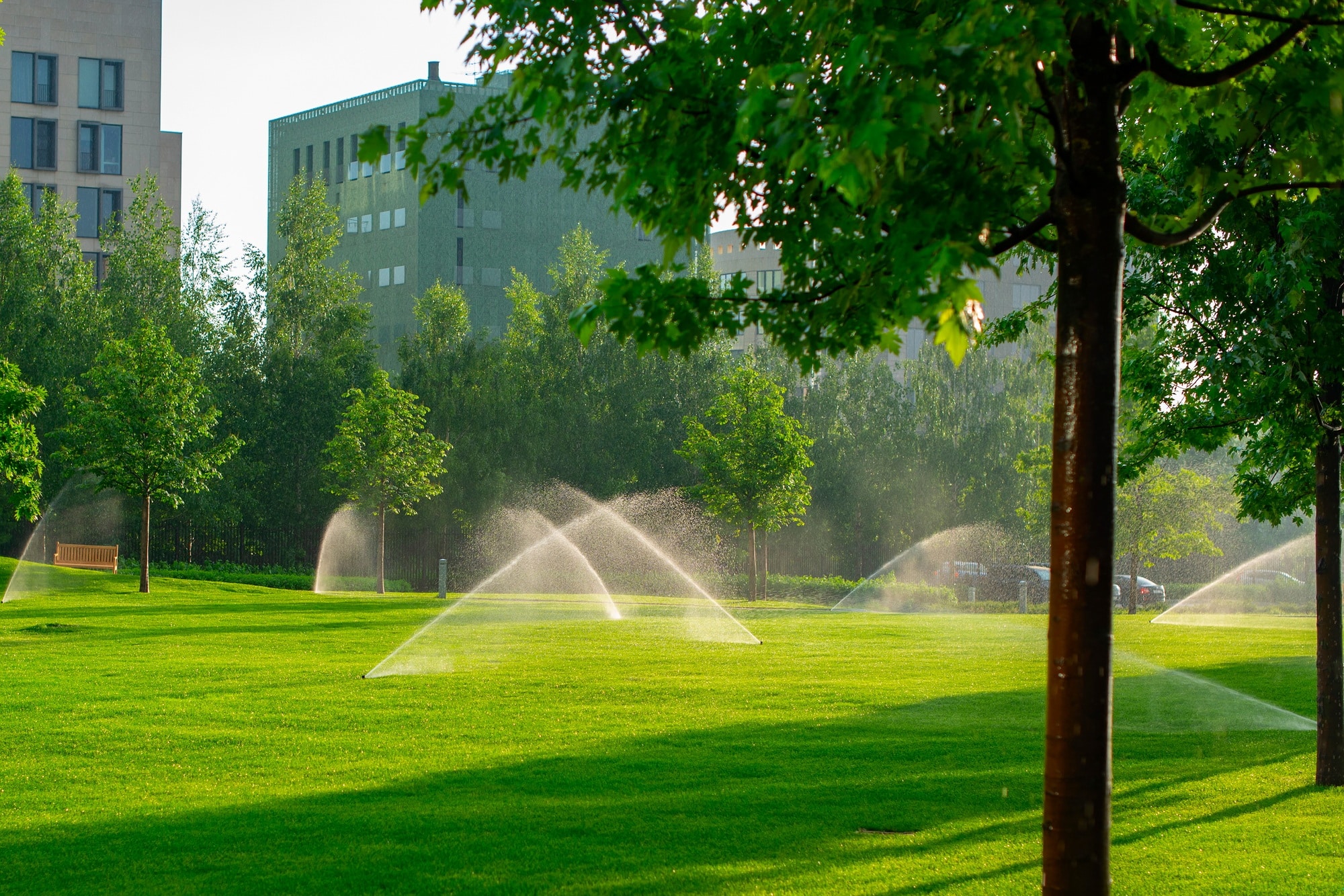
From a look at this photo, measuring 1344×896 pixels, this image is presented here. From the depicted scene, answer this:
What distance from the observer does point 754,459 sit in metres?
40.0

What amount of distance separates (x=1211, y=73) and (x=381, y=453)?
34753mm

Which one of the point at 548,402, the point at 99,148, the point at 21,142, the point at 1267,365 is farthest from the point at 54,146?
the point at 1267,365

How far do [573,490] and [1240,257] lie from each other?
42615mm

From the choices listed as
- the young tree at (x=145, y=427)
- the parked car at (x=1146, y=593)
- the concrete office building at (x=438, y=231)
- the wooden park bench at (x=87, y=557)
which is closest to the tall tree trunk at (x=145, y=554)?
the young tree at (x=145, y=427)

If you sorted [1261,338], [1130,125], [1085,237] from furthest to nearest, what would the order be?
[1261,338]
[1130,125]
[1085,237]

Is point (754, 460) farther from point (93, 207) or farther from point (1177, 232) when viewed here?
point (93, 207)

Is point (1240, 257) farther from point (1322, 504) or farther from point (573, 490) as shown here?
point (573, 490)

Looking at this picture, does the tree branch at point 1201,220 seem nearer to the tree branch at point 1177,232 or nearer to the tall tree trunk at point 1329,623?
the tree branch at point 1177,232

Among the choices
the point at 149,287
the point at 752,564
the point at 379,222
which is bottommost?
the point at 752,564

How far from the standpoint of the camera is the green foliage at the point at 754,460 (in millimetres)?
39938

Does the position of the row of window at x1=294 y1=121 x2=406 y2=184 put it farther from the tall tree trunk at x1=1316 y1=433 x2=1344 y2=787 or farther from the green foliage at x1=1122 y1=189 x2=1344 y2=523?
the tall tree trunk at x1=1316 y1=433 x2=1344 y2=787

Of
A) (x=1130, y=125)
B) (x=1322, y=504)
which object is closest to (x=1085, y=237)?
(x=1130, y=125)

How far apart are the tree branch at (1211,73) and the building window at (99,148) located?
6912cm

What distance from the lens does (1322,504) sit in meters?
10.3
